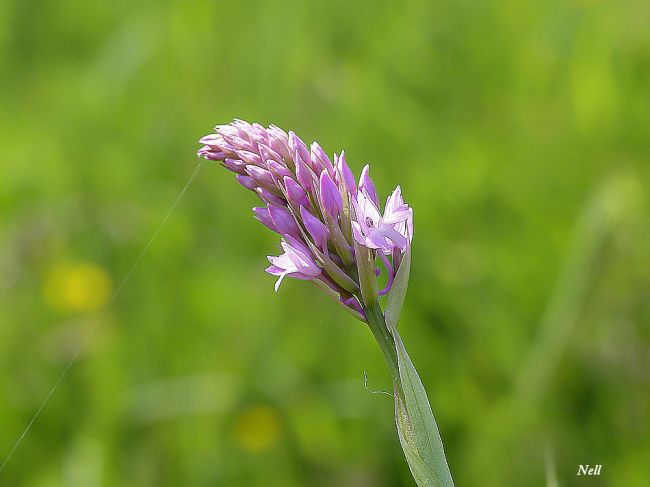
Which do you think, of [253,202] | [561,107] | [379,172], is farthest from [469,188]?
[253,202]

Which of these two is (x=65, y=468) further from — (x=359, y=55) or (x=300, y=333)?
(x=359, y=55)

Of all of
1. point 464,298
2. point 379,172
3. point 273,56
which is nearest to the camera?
point 464,298

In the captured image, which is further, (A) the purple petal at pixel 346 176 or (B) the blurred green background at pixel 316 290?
(B) the blurred green background at pixel 316 290

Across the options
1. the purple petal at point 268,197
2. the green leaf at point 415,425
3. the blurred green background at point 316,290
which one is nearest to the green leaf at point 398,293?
the green leaf at point 415,425

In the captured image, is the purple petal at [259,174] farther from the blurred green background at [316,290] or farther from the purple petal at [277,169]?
the blurred green background at [316,290]

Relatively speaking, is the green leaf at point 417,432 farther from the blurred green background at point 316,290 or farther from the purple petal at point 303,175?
the blurred green background at point 316,290

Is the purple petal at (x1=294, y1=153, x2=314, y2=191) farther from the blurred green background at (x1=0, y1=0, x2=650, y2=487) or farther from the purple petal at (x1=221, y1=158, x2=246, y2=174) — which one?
the blurred green background at (x1=0, y1=0, x2=650, y2=487)

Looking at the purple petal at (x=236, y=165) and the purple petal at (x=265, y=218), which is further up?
the purple petal at (x=236, y=165)
